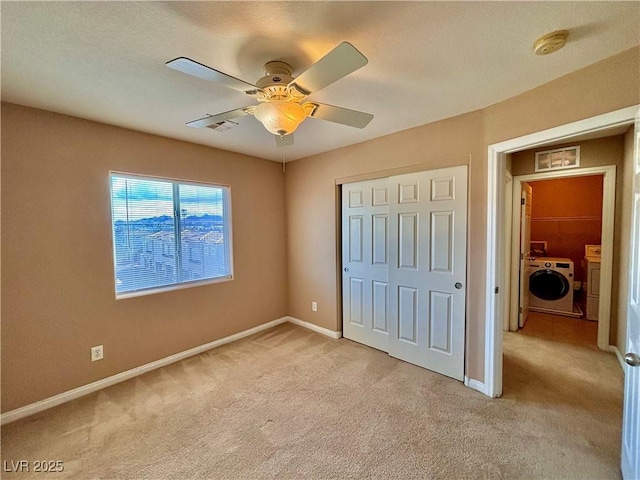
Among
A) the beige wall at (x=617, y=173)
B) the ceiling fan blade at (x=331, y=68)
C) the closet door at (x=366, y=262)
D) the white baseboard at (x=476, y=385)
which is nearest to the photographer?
the ceiling fan blade at (x=331, y=68)

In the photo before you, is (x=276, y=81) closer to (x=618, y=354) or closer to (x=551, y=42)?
(x=551, y=42)

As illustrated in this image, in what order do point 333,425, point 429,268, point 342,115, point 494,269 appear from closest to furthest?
point 342,115 → point 333,425 → point 494,269 → point 429,268

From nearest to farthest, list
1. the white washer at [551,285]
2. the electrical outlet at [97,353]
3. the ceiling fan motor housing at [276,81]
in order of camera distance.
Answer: the ceiling fan motor housing at [276,81] → the electrical outlet at [97,353] → the white washer at [551,285]

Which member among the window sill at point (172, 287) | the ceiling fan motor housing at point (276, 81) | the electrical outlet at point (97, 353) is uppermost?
the ceiling fan motor housing at point (276, 81)

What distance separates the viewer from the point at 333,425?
1.97m

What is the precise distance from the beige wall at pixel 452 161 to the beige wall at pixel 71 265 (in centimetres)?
129

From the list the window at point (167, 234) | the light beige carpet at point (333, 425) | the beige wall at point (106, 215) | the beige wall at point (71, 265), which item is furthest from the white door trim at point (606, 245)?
the beige wall at point (71, 265)

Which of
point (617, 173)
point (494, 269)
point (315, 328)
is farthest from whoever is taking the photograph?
point (315, 328)

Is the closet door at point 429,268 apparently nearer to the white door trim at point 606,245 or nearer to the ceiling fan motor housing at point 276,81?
the ceiling fan motor housing at point 276,81

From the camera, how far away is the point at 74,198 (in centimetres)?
232

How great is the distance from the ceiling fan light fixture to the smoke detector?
1.28m

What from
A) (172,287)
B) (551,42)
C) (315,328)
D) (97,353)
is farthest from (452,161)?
(97,353)

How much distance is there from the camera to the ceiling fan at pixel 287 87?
116 cm

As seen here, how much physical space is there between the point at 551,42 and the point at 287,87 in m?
1.37
